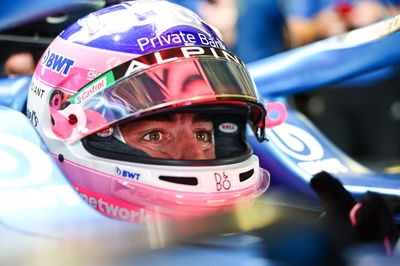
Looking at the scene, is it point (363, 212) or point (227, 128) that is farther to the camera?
point (227, 128)

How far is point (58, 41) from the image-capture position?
137 centimetres

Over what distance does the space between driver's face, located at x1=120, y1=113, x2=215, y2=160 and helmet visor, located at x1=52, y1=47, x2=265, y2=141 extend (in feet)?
0.39

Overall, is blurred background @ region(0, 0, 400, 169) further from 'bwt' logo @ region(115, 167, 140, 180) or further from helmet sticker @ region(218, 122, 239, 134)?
'bwt' logo @ region(115, 167, 140, 180)

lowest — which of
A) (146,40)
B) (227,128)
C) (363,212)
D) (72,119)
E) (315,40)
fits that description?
(315,40)

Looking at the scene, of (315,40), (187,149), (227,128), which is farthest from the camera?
(315,40)

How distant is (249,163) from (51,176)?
0.48m

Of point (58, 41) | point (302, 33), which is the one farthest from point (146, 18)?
point (302, 33)

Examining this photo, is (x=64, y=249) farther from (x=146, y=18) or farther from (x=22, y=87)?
(x=22, y=87)

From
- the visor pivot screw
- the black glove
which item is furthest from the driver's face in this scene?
the black glove

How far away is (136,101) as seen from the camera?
47.1 inches

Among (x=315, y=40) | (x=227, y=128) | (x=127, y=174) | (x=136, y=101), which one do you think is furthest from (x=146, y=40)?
(x=315, y=40)

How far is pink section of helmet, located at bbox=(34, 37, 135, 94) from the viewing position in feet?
4.11

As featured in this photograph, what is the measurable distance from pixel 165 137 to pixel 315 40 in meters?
2.36

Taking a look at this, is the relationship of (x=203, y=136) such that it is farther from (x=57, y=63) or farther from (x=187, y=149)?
(x=57, y=63)
